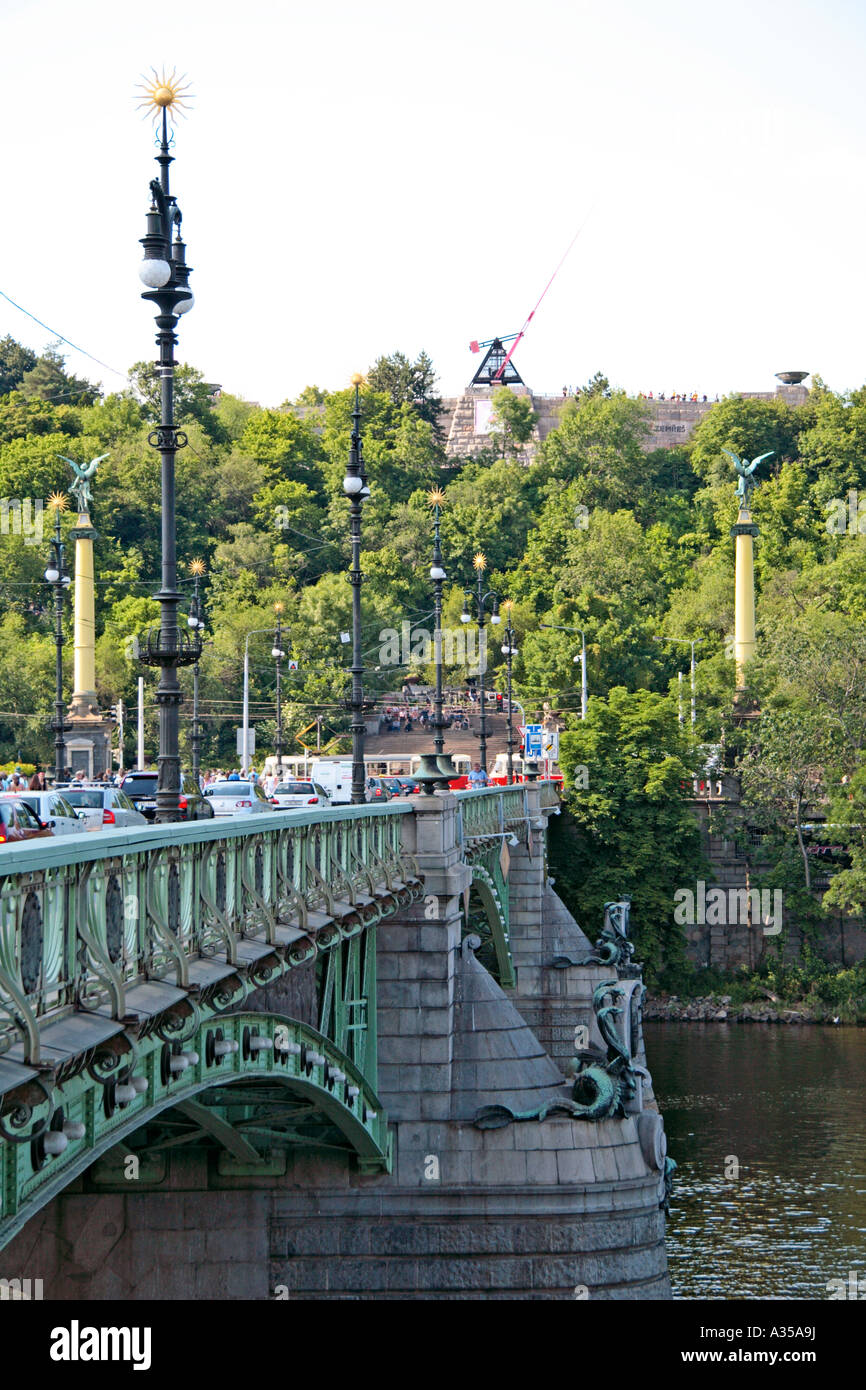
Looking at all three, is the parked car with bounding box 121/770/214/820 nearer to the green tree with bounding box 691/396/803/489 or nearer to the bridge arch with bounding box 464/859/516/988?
the bridge arch with bounding box 464/859/516/988

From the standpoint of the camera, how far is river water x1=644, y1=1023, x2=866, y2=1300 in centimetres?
3559

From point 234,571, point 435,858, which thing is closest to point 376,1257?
point 435,858

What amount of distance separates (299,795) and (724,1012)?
27515mm

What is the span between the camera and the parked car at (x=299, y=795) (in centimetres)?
4666

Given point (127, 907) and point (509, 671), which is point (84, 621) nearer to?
point (509, 671)

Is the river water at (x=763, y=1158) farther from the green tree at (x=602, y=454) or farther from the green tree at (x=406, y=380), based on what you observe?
the green tree at (x=406, y=380)

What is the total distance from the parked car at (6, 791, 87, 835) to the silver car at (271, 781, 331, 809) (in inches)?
629

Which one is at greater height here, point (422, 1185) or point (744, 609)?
point (744, 609)

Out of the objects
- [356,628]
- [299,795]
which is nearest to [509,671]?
[299,795]

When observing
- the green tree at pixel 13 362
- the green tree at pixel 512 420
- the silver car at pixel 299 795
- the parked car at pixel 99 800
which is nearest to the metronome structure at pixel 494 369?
the green tree at pixel 512 420

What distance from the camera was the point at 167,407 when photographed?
18.5 metres

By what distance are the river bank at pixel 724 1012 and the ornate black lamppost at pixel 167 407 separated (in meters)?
52.2

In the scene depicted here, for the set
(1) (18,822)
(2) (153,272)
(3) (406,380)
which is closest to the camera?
(2) (153,272)

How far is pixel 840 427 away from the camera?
5605 inches
